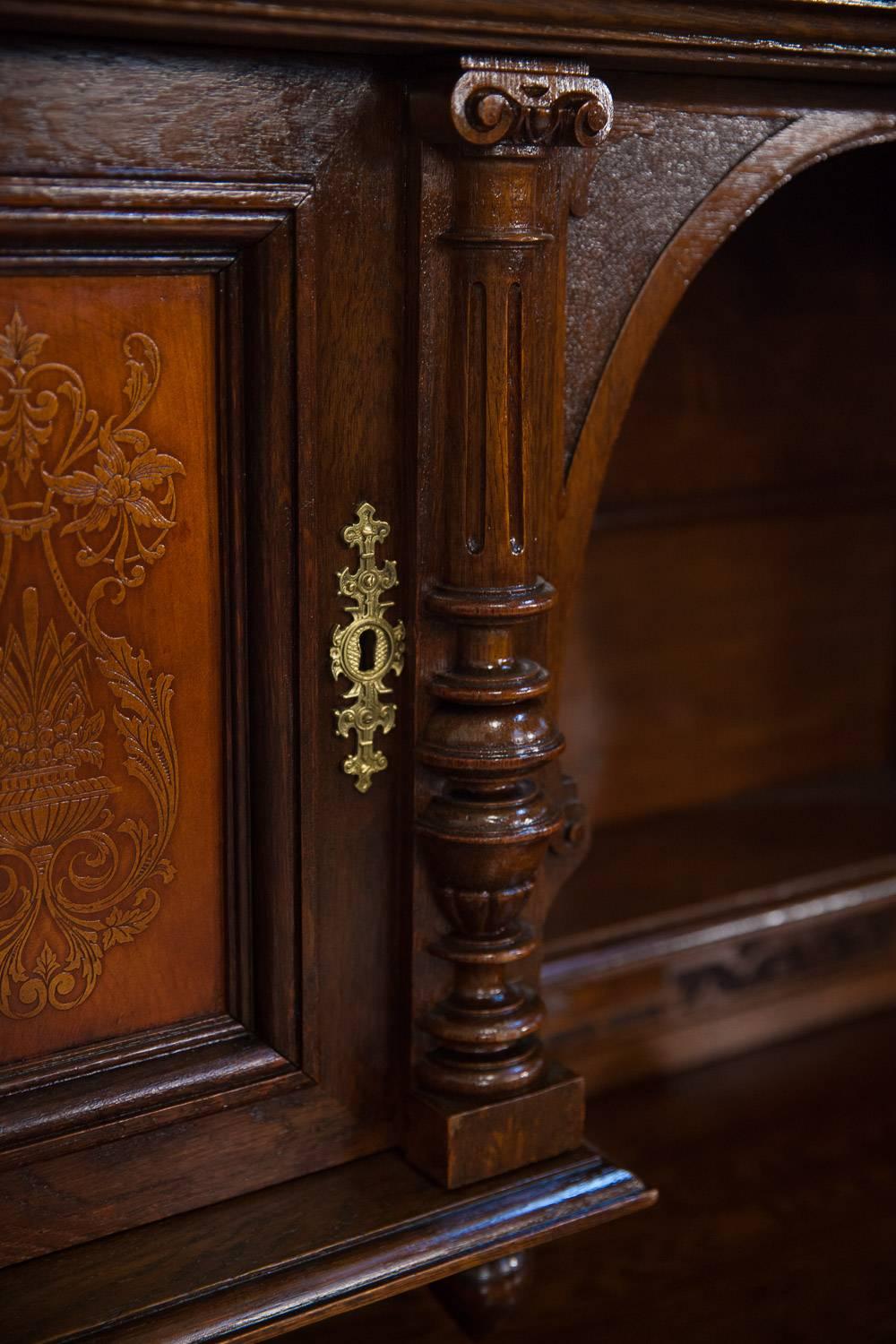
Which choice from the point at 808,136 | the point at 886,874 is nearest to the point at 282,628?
the point at 808,136

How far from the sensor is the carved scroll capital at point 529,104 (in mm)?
747

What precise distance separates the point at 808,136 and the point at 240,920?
0.58 metres

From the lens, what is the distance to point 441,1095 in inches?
35.8

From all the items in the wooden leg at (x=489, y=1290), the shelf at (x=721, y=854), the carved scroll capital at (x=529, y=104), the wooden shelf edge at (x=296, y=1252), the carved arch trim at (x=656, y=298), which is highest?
the carved scroll capital at (x=529, y=104)

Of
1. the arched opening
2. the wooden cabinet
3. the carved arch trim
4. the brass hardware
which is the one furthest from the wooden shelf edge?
the arched opening

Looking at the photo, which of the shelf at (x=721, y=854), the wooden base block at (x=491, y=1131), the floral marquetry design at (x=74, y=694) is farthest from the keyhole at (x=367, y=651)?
the shelf at (x=721, y=854)

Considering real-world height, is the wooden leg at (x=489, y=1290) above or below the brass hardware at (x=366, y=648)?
below

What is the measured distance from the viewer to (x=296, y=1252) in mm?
846

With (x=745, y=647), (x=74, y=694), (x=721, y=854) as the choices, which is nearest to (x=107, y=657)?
(x=74, y=694)

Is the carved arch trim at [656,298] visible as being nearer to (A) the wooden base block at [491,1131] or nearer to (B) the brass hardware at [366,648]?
(B) the brass hardware at [366,648]

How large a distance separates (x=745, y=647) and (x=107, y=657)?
117 centimetres

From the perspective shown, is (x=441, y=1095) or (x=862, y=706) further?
(x=862, y=706)

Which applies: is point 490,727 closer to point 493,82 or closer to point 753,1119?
point 493,82

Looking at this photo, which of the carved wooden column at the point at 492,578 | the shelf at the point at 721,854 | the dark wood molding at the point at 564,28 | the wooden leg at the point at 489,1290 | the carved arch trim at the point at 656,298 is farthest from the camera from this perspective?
the shelf at the point at 721,854
